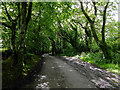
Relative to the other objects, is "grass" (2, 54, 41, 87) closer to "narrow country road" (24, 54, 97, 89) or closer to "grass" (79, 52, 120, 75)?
"narrow country road" (24, 54, 97, 89)

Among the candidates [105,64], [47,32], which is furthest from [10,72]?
[47,32]

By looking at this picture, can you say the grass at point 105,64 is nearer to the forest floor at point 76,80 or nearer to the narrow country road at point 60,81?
the forest floor at point 76,80

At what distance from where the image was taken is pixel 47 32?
20.5 metres

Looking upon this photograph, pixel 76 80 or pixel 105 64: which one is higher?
pixel 105 64

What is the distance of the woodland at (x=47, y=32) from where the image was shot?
6578 millimetres

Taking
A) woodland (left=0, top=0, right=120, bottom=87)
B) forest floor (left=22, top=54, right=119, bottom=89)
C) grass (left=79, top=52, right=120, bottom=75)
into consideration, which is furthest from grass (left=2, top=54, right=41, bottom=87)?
grass (left=79, top=52, right=120, bottom=75)

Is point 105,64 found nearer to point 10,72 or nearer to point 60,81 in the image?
point 60,81

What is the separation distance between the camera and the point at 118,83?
4.02 metres

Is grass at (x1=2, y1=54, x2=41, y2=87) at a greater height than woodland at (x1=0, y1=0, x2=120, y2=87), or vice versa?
woodland at (x1=0, y1=0, x2=120, y2=87)

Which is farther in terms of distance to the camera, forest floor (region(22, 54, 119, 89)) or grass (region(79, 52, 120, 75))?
grass (region(79, 52, 120, 75))

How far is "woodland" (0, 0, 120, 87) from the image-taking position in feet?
21.6

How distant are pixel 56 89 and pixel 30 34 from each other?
476 inches

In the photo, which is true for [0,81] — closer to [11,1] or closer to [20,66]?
[20,66]

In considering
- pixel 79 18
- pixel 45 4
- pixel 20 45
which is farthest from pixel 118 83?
pixel 79 18
